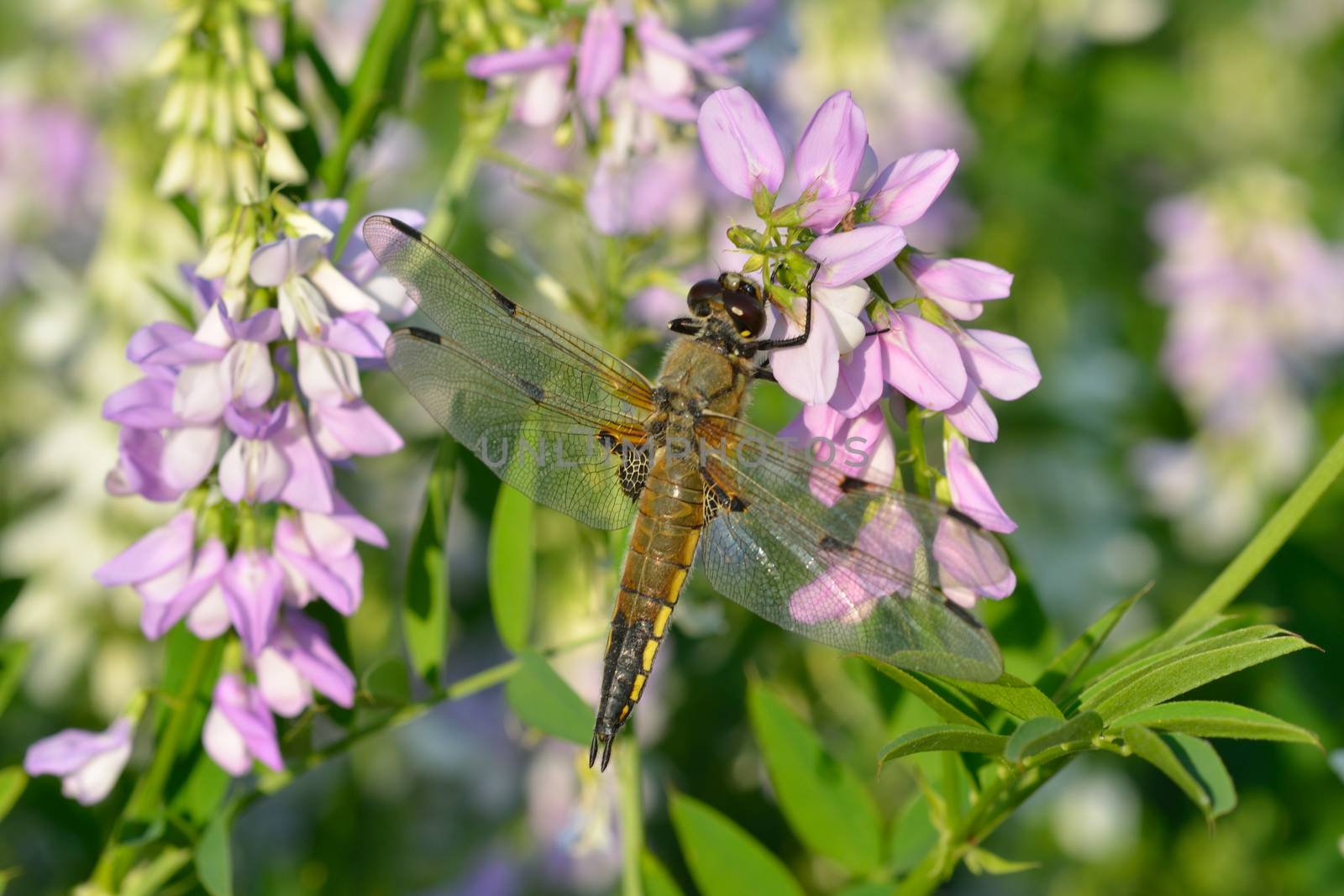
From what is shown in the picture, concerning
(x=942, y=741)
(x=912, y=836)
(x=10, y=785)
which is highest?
(x=942, y=741)

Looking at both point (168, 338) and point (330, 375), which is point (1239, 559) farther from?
point (168, 338)

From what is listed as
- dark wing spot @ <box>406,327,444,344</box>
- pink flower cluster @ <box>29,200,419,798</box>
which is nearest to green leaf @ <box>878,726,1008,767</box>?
pink flower cluster @ <box>29,200,419,798</box>

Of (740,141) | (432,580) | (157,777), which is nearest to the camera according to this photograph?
(740,141)

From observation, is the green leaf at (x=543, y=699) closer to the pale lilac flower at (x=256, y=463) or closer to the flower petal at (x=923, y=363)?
the pale lilac flower at (x=256, y=463)

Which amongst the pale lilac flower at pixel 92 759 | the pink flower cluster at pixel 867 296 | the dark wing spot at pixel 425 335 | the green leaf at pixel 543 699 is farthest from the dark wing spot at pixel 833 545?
the pale lilac flower at pixel 92 759

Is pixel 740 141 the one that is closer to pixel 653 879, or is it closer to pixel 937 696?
pixel 937 696

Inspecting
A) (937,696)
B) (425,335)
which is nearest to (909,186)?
(937,696)
